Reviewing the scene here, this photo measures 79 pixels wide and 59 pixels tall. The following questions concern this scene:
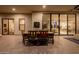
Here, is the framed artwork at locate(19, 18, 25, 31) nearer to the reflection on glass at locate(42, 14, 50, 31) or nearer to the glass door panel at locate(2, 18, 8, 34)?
the glass door panel at locate(2, 18, 8, 34)

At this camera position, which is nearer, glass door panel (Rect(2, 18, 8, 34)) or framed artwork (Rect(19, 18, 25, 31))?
glass door panel (Rect(2, 18, 8, 34))

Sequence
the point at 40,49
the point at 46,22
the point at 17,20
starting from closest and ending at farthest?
the point at 40,49
the point at 46,22
the point at 17,20

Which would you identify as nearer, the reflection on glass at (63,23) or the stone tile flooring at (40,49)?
the stone tile flooring at (40,49)

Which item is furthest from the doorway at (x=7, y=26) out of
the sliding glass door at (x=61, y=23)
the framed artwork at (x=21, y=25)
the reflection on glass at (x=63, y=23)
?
the reflection on glass at (x=63, y=23)

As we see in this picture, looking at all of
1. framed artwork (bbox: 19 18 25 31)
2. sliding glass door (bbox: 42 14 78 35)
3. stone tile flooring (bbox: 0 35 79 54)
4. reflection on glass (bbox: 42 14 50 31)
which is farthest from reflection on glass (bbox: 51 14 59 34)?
stone tile flooring (bbox: 0 35 79 54)

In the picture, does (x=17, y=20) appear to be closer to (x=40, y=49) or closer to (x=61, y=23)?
(x=61, y=23)

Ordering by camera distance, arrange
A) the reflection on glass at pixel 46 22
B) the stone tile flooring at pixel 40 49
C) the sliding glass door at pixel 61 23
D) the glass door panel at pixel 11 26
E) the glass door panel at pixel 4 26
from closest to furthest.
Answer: the stone tile flooring at pixel 40 49, the reflection on glass at pixel 46 22, the sliding glass door at pixel 61 23, the glass door panel at pixel 4 26, the glass door panel at pixel 11 26

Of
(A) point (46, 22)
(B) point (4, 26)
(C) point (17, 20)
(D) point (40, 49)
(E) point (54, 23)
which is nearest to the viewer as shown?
(D) point (40, 49)

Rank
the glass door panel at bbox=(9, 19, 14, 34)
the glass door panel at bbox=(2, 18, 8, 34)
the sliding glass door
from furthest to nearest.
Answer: the glass door panel at bbox=(9, 19, 14, 34)
the glass door panel at bbox=(2, 18, 8, 34)
the sliding glass door

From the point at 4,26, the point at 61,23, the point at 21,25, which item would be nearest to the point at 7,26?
the point at 4,26

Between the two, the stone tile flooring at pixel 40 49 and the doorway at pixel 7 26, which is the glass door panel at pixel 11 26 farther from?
the stone tile flooring at pixel 40 49
